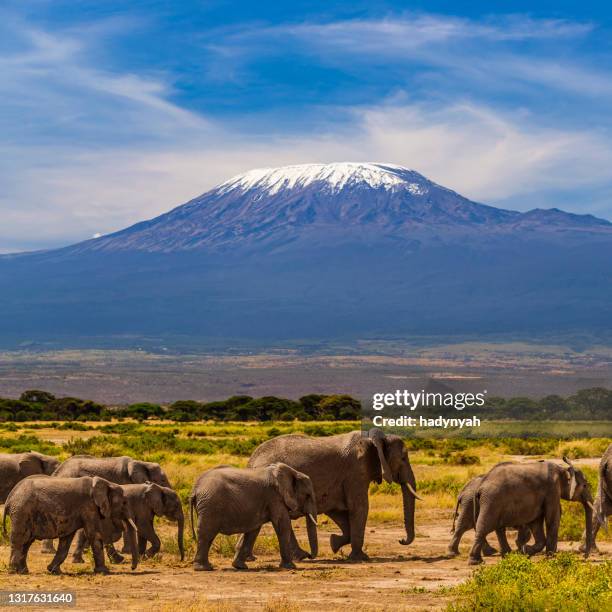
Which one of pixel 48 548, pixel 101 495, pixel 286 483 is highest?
pixel 286 483

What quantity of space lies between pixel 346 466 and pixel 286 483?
6.50 feet

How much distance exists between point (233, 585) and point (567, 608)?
521cm

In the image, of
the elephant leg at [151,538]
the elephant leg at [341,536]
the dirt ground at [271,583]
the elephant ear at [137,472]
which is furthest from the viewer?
the elephant ear at [137,472]

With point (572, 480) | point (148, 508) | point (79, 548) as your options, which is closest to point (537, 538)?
point (572, 480)

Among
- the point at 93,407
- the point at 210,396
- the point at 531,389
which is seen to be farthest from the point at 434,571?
the point at 210,396

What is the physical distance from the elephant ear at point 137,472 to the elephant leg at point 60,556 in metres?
3.19

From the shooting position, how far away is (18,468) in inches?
A: 933

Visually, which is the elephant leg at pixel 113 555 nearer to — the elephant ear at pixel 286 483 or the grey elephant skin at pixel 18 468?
the elephant ear at pixel 286 483

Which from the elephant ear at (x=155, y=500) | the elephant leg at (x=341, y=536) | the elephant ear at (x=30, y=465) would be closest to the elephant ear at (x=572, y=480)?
the elephant leg at (x=341, y=536)

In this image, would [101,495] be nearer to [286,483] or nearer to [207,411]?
[286,483]

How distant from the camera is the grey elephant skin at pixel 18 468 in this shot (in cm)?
2367

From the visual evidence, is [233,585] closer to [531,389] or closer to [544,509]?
[544,509]

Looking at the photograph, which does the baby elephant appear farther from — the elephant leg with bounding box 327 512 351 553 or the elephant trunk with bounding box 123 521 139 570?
the elephant leg with bounding box 327 512 351 553

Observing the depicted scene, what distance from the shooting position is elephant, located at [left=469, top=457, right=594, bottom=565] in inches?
776
